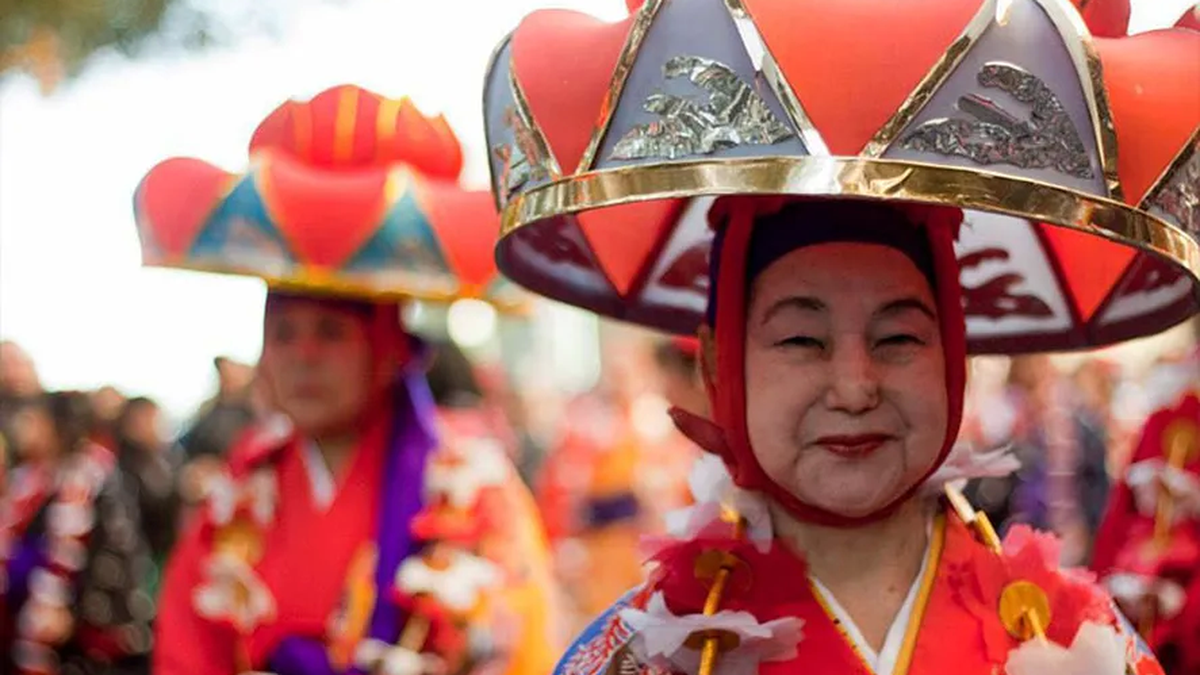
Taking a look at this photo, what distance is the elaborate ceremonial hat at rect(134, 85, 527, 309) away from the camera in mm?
4453

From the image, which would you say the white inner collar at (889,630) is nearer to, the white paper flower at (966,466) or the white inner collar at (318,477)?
the white paper flower at (966,466)

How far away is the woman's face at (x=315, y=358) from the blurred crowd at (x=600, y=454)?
2.22 m

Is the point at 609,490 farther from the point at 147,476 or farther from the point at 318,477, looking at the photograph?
the point at 318,477

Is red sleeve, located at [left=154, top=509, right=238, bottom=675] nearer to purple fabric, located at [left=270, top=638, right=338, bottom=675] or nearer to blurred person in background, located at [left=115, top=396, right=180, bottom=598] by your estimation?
purple fabric, located at [left=270, top=638, right=338, bottom=675]

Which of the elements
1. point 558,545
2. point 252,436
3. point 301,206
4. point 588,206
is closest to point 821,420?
point 588,206

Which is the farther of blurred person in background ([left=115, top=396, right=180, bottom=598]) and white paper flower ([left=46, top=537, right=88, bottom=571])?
blurred person in background ([left=115, top=396, right=180, bottom=598])

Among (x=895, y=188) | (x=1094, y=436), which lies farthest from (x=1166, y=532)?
(x=1094, y=436)

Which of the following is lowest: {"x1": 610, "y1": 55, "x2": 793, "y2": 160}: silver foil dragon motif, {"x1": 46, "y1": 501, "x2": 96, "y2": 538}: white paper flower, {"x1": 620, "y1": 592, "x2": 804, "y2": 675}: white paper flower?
{"x1": 46, "y1": 501, "x2": 96, "y2": 538}: white paper flower

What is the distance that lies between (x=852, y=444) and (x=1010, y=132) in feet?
1.80

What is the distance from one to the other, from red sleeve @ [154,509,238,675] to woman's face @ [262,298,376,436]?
0.48 meters

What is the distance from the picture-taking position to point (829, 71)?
241 cm

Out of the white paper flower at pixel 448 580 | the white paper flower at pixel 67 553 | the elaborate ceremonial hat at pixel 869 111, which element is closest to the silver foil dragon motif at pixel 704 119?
the elaborate ceremonial hat at pixel 869 111

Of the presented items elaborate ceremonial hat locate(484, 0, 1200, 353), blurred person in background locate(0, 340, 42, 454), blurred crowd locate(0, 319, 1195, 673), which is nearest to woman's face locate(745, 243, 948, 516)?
elaborate ceremonial hat locate(484, 0, 1200, 353)

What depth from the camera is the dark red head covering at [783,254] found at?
2.79m
